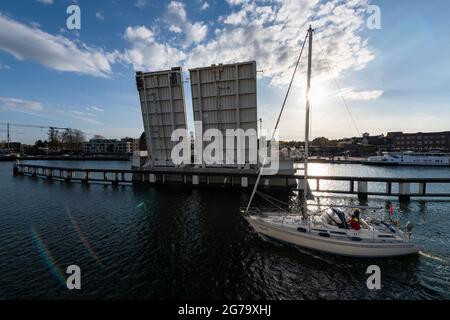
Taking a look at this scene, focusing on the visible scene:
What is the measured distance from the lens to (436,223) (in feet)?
66.0

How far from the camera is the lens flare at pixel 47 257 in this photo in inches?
469

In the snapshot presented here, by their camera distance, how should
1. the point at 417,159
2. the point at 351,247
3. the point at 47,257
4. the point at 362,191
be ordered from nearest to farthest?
the point at 351,247 → the point at 47,257 → the point at 362,191 → the point at 417,159

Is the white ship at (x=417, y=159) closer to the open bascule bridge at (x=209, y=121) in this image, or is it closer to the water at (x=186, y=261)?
the open bascule bridge at (x=209, y=121)

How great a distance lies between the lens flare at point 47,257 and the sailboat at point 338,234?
12.3 m

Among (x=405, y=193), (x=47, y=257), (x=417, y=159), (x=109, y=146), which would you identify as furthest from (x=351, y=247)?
(x=109, y=146)

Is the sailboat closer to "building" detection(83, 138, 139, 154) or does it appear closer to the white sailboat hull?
the white sailboat hull

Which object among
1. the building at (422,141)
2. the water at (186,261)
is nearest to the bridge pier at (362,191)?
the water at (186,261)

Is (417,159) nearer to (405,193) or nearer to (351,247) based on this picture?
(405,193)

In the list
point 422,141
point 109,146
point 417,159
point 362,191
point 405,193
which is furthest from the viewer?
point 109,146

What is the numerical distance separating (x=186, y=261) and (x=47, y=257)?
8.75 meters

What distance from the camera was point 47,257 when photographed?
1401 cm

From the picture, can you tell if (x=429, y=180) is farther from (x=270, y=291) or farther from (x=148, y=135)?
(x=148, y=135)

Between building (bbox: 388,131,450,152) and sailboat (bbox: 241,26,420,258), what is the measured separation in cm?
16075
